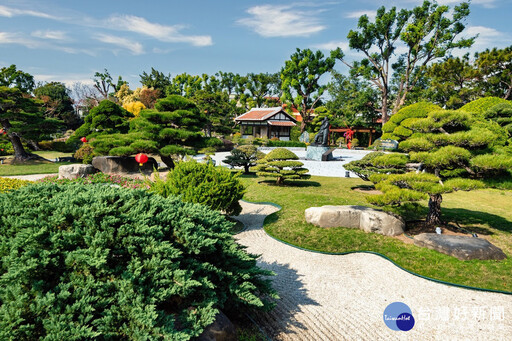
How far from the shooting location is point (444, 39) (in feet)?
91.7

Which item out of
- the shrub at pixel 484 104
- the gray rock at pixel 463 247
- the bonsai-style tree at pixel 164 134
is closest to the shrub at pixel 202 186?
the gray rock at pixel 463 247

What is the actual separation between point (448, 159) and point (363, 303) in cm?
363

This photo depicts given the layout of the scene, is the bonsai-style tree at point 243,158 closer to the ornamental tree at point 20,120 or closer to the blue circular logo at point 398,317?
the blue circular logo at point 398,317

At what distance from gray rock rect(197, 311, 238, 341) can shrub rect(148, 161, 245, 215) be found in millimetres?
3976

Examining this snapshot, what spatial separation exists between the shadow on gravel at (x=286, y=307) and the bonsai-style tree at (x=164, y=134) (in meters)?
8.93

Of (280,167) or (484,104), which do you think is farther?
(484,104)

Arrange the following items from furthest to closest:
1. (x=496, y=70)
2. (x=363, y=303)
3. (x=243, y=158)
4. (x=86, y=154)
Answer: (x=496, y=70)
(x=86, y=154)
(x=243, y=158)
(x=363, y=303)

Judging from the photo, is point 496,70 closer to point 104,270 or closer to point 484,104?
point 484,104

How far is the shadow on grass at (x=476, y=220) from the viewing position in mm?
7234

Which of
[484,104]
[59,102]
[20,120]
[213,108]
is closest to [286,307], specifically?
[484,104]

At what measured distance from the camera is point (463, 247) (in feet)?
18.5

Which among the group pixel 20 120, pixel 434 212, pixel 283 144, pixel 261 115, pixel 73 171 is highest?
pixel 261 115

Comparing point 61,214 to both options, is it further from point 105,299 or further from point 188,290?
point 188,290

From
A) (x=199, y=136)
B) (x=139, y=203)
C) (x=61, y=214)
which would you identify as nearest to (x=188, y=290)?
(x=139, y=203)
